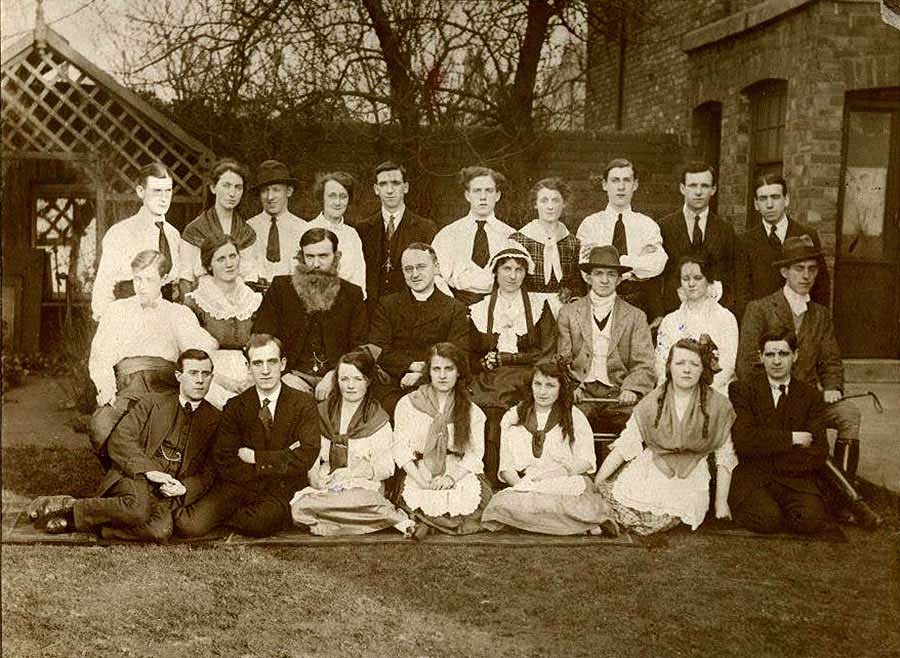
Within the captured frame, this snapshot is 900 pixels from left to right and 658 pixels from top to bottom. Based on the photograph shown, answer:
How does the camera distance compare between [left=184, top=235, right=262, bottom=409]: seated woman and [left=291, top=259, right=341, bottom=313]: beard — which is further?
[left=291, top=259, right=341, bottom=313]: beard

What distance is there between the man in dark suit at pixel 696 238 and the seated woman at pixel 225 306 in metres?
2.31

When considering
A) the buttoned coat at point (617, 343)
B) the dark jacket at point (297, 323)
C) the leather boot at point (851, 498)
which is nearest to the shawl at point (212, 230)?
the dark jacket at point (297, 323)

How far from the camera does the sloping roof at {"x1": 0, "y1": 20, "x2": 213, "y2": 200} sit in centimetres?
632

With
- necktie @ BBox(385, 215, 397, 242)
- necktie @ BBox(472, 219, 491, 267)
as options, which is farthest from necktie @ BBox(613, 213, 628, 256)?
A: necktie @ BBox(385, 215, 397, 242)

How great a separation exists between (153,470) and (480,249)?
2314mm

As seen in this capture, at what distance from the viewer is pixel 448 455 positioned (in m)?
5.04

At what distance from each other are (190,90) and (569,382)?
12.7ft

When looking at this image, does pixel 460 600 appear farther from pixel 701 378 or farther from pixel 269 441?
pixel 701 378

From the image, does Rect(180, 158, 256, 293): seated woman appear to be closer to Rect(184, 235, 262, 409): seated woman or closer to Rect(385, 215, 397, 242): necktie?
Rect(184, 235, 262, 409): seated woman

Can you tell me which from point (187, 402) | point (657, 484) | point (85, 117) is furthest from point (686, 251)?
point (85, 117)

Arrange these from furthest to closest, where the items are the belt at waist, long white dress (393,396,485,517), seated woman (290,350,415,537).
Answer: the belt at waist → long white dress (393,396,485,517) → seated woman (290,350,415,537)

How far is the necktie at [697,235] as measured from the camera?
578 cm

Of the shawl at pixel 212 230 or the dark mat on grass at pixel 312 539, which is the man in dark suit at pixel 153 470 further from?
Result: the shawl at pixel 212 230

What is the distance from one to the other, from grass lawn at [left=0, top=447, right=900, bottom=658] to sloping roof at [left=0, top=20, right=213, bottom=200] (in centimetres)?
328
